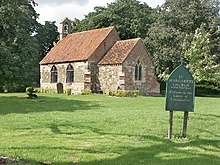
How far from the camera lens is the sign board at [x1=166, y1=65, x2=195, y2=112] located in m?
12.5

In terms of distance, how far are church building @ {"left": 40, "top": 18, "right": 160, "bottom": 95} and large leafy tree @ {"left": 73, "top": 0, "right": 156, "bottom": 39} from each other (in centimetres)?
1173

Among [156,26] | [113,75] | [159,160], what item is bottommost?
[159,160]

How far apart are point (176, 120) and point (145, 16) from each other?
45.6 m

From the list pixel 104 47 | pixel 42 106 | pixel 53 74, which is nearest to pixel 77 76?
pixel 104 47

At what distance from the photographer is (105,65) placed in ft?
136

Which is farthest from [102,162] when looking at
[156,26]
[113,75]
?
[156,26]

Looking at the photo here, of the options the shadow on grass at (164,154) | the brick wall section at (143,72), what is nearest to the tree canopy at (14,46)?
the brick wall section at (143,72)

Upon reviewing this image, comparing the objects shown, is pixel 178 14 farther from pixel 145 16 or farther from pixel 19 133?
pixel 19 133

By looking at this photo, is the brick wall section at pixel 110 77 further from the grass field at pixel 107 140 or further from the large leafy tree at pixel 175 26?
the grass field at pixel 107 140

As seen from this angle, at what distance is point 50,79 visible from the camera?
4856 cm

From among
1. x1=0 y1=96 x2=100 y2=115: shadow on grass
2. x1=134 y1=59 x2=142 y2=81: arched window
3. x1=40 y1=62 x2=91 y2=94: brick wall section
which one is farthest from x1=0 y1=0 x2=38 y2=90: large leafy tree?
x1=134 y1=59 x2=142 y2=81: arched window

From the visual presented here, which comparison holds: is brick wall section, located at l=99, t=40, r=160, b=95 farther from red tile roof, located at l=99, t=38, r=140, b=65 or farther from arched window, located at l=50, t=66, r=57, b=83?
arched window, located at l=50, t=66, r=57, b=83

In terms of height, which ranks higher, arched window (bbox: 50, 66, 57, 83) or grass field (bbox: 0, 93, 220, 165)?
arched window (bbox: 50, 66, 57, 83)

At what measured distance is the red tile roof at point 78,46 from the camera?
4304 cm
